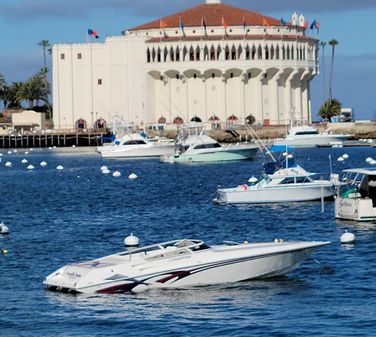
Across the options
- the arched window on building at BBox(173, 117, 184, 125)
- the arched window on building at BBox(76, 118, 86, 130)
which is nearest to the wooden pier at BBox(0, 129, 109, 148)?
the arched window on building at BBox(76, 118, 86, 130)

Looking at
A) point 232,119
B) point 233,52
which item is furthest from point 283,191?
point 232,119

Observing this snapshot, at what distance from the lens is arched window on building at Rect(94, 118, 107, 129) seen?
183875 mm

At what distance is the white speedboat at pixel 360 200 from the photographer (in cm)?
5369

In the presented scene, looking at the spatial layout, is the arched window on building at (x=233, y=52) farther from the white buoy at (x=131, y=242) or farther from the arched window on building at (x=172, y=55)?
the white buoy at (x=131, y=242)

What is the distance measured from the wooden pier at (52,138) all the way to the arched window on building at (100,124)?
8.98 ft

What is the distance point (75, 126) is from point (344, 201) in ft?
433

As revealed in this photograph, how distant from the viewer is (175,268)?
37.1 meters

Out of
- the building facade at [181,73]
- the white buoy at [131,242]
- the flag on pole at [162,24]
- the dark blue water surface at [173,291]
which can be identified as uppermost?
the flag on pole at [162,24]

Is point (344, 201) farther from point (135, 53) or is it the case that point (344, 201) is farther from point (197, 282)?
point (135, 53)

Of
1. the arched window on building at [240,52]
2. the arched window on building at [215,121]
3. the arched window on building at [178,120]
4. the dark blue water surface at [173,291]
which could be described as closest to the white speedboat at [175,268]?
the dark blue water surface at [173,291]

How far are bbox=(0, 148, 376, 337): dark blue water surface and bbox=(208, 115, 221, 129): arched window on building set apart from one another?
86845mm

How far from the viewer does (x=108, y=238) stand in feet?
174

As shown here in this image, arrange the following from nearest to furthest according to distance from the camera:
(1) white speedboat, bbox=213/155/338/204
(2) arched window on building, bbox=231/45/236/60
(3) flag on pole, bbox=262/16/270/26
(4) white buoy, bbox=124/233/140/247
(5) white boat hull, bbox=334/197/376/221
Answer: (4) white buoy, bbox=124/233/140/247, (5) white boat hull, bbox=334/197/376/221, (1) white speedboat, bbox=213/155/338/204, (2) arched window on building, bbox=231/45/236/60, (3) flag on pole, bbox=262/16/270/26

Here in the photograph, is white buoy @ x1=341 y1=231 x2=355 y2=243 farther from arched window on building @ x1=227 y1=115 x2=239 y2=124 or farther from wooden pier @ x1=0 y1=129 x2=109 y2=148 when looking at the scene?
arched window on building @ x1=227 y1=115 x2=239 y2=124
